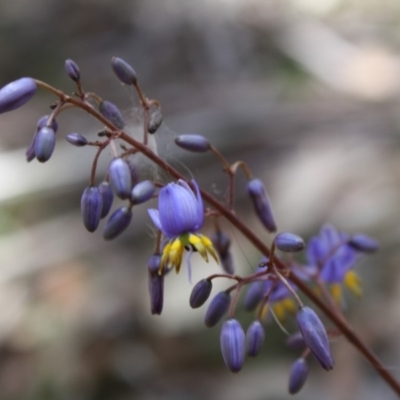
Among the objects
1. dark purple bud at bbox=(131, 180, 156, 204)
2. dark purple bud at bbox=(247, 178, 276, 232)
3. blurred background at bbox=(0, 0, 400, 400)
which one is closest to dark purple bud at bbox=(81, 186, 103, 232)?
dark purple bud at bbox=(131, 180, 156, 204)

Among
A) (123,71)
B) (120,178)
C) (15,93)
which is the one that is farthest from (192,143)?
(15,93)

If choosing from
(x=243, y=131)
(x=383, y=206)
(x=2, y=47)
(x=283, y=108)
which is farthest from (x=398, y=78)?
(x=2, y=47)

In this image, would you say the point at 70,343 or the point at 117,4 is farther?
the point at 117,4

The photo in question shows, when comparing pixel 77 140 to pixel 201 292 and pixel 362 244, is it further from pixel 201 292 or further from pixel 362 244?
pixel 362 244

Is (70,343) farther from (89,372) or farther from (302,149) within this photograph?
(302,149)

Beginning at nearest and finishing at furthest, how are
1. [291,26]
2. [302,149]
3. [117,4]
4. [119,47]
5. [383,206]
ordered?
[383,206], [302,149], [291,26], [119,47], [117,4]

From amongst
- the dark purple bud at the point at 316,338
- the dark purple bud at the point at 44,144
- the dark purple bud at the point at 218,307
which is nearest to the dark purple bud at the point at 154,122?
the dark purple bud at the point at 44,144
